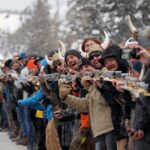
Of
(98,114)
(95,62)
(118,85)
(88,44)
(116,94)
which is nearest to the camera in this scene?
(118,85)

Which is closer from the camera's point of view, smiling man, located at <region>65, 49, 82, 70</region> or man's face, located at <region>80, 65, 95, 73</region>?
man's face, located at <region>80, 65, 95, 73</region>

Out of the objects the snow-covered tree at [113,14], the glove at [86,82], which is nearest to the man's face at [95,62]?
the glove at [86,82]

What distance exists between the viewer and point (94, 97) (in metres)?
7.86

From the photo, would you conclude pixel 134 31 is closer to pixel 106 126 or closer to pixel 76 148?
pixel 106 126

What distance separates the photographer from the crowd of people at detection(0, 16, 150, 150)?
20.7ft

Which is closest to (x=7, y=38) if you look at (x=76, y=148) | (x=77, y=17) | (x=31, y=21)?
(x=31, y=21)

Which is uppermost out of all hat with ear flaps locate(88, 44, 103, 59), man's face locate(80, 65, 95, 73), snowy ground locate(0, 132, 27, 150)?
hat with ear flaps locate(88, 44, 103, 59)

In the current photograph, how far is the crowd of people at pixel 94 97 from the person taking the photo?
20.7 feet

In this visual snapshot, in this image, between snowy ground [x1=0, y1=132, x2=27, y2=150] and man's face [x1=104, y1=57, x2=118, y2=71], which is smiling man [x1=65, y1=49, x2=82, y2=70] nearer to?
man's face [x1=104, y1=57, x2=118, y2=71]

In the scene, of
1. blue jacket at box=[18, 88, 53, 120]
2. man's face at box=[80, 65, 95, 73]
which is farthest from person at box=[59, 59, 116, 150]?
blue jacket at box=[18, 88, 53, 120]

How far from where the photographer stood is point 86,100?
8.31 meters

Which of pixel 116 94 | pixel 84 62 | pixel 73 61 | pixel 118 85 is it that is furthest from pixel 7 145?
pixel 118 85

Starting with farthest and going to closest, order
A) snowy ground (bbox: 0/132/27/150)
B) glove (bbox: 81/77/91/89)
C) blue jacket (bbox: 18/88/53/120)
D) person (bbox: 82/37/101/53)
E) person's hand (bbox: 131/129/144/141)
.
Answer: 1. snowy ground (bbox: 0/132/27/150)
2. blue jacket (bbox: 18/88/53/120)
3. person (bbox: 82/37/101/53)
4. glove (bbox: 81/77/91/89)
5. person's hand (bbox: 131/129/144/141)

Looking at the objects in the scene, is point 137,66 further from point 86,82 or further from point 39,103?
point 39,103
